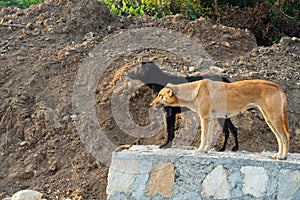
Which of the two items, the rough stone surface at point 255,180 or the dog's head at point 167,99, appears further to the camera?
the dog's head at point 167,99

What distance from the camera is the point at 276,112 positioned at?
6.40 m

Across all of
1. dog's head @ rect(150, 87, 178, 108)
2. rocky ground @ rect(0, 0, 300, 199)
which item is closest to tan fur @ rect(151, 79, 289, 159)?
dog's head @ rect(150, 87, 178, 108)

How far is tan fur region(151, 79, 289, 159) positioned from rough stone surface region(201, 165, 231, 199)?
0.31m

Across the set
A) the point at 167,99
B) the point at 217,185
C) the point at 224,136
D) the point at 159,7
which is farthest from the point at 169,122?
the point at 159,7

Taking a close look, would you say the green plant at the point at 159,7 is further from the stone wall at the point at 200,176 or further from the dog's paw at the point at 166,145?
the stone wall at the point at 200,176

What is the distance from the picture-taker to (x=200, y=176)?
6547 mm

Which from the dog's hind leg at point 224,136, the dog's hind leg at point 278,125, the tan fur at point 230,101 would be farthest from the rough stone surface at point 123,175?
the dog's hind leg at point 278,125

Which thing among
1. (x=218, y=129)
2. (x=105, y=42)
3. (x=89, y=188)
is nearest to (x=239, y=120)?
(x=218, y=129)

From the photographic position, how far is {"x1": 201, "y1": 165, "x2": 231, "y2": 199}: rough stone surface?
651 cm

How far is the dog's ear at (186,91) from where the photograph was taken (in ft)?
21.7

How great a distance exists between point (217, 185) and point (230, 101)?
34.0 inches

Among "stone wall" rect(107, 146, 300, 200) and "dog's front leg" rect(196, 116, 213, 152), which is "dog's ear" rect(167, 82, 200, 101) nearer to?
"dog's front leg" rect(196, 116, 213, 152)

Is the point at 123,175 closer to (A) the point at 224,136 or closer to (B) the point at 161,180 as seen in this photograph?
(B) the point at 161,180

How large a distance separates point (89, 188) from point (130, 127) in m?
1.08
